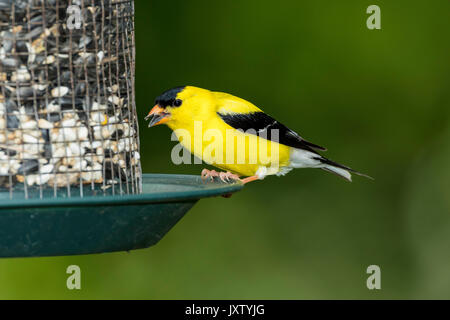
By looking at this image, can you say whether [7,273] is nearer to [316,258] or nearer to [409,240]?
[316,258]

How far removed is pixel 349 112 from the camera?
641cm

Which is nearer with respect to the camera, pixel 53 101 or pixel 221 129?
pixel 53 101

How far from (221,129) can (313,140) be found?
64.7 inches

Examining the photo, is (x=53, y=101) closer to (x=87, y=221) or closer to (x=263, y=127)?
(x=87, y=221)

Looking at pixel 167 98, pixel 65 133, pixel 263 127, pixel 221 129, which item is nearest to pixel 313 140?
pixel 263 127

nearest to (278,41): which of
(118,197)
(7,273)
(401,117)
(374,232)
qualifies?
(401,117)

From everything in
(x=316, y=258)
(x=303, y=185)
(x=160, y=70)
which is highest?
(x=160, y=70)

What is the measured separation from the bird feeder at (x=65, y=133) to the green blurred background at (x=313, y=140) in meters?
2.51

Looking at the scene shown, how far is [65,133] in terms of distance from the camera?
3.36 m

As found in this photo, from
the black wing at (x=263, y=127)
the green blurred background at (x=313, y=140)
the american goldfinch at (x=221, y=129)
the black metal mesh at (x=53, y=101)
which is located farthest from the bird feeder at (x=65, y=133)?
the green blurred background at (x=313, y=140)

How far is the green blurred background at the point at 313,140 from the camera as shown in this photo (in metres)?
6.14

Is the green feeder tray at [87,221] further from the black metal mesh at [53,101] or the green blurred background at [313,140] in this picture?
the green blurred background at [313,140]

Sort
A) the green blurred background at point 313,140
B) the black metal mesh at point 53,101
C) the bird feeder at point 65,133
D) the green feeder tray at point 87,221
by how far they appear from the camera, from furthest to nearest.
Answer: the green blurred background at point 313,140 → the black metal mesh at point 53,101 → the bird feeder at point 65,133 → the green feeder tray at point 87,221

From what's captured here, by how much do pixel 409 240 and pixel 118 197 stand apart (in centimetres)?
446
